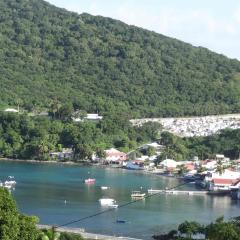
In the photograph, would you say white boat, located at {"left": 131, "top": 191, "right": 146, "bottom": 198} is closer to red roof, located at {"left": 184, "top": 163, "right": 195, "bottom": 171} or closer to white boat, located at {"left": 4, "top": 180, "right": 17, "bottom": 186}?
white boat, located at {"left": 4, "top": 180, "right": 17, "bottom": 186}

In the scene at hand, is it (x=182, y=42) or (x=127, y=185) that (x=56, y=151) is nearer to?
(x=127, y=185)

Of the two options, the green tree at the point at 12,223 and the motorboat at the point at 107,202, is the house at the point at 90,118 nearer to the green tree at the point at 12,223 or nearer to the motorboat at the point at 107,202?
the motorboat at the point at 107,202

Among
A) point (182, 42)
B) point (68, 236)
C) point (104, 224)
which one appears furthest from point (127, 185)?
point (182, 42)

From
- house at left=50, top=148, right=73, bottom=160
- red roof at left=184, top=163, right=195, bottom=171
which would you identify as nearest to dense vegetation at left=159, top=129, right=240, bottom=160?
red roof at left=184, top=163, right=195, bottom=171

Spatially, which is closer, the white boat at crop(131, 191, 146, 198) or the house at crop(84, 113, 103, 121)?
the white boat at crop(131, 191, 146, 198)

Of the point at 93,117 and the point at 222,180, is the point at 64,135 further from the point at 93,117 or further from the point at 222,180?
the point at 222,180

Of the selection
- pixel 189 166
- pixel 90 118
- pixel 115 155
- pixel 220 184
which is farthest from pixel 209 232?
pixel 90 118
